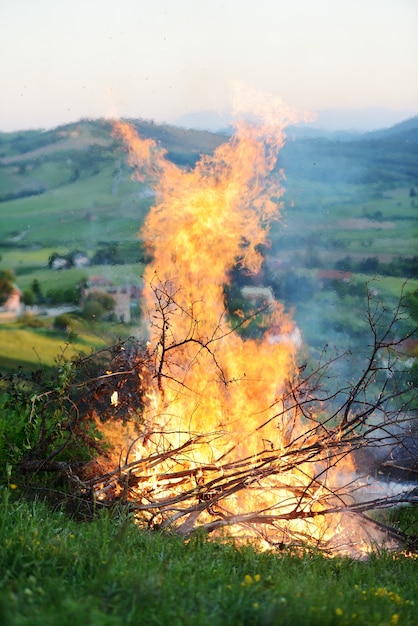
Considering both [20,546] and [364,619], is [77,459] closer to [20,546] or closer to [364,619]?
[20,546]

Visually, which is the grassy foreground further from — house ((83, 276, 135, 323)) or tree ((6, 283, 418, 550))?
house ((83, 276, 135, 323))

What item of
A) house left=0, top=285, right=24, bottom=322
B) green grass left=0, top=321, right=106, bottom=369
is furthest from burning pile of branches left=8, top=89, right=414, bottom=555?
house left=0, top=285, right=24, bottom=322

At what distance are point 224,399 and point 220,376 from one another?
0.21 meters

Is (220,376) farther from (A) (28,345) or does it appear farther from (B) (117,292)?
(A) (28,345)

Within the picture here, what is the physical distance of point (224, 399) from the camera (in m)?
6.79

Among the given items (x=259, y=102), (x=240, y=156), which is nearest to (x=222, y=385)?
(x=240, y=156)

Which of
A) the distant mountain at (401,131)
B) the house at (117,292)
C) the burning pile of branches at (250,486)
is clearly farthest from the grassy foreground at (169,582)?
the distant mountain at (401,131)

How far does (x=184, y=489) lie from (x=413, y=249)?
17.4 feet

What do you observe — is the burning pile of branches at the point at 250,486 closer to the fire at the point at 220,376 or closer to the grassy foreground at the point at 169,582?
the fire at the point at 220,376

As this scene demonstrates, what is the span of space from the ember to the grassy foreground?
1.76 ft

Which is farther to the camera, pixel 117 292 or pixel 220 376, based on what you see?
pixel 117 292

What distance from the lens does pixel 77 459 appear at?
6.65 meters

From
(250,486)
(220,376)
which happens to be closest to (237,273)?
(220,376)

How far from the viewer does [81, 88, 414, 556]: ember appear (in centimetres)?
564
